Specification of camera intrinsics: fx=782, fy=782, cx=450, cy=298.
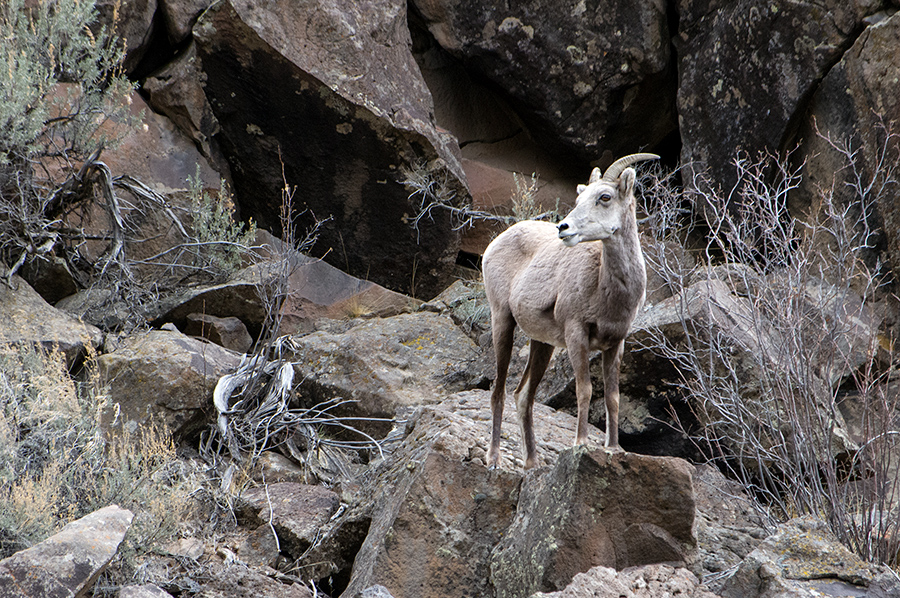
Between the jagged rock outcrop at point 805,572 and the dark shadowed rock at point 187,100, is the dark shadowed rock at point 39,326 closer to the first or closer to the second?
the dark shadowed rock at point 187,100

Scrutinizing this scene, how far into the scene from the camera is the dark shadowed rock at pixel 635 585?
10.3ft

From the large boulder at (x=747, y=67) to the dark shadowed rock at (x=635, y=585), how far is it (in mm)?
5137

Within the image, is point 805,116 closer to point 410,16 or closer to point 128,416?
Result: point 410,16

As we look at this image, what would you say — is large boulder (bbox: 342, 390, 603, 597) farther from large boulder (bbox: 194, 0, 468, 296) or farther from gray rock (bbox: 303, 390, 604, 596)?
large boulder (bbox: 194, 0, 468, 296)

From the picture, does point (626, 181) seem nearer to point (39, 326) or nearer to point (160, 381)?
point (160, 381)

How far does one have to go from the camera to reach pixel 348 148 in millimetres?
8664

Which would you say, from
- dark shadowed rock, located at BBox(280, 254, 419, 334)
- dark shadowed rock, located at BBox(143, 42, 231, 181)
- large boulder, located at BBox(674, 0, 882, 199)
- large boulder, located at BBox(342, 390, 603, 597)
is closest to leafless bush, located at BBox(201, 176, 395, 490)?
dark shadowed rock, located at BBox(280, 254, 419, 334)

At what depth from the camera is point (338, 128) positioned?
28.0 ft

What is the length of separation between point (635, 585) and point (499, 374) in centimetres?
178

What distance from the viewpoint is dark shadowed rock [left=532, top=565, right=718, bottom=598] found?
314 cm

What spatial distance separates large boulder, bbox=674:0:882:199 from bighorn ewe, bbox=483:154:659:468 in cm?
374

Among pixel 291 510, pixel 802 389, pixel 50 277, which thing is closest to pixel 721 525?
pixel 802 389

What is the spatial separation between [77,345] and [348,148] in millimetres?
3597

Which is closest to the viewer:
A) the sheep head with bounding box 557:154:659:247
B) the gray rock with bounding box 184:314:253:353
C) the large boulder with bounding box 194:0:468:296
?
the sheep head with bounding box 557:154:659:247
